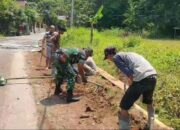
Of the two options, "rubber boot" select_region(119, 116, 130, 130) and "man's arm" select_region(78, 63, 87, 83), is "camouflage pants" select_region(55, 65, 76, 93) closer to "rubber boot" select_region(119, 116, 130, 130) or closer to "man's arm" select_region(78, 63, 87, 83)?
Answer: "man's arm" select_region(78, 63, 87, 83)

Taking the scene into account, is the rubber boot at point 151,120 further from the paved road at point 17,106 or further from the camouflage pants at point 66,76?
the camouflage pants at point 66,76

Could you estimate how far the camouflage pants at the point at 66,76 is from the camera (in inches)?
440

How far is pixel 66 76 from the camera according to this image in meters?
11.4

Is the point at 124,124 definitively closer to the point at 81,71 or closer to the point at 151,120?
the point at 151,120

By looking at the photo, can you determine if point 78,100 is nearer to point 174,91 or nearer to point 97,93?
point 97,93

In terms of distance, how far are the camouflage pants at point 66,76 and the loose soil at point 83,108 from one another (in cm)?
38

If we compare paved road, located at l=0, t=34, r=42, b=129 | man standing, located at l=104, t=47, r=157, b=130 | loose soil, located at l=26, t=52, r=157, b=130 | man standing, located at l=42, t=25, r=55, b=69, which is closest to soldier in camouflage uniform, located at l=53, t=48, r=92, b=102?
loose soil, located at l=26, t=52, r=157, b=130

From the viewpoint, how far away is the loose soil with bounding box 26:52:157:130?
9.27 m

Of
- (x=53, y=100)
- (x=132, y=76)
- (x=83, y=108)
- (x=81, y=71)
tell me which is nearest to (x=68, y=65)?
(x=53, y=100)

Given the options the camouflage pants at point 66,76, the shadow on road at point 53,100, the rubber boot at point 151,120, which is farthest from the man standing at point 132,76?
the shadow on road at point 53,100

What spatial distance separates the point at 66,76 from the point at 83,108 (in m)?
1.11

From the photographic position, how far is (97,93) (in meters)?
12.5

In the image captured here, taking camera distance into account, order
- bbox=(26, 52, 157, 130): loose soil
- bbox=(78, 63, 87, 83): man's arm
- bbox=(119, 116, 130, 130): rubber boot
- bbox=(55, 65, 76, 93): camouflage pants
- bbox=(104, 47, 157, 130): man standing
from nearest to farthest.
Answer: bbox=(104, 47, 157, 130): man standing
bbox=(119, 116, 130, 130): rubber boot
bbox=(26, 52, 157, 130): loose soil
bbox=(55, 65, 76, 93): camouflage pants
bbox=(78, 63, 87, 83): man's arm

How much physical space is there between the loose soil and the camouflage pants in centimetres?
38
